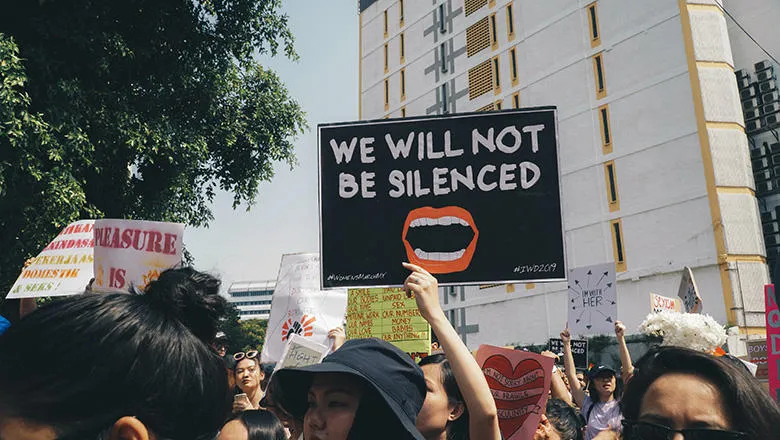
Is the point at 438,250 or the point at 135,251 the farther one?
the point at 135,251

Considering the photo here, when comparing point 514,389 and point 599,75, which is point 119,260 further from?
point 599,75

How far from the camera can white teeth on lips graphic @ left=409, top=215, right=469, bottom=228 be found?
13.8 ft

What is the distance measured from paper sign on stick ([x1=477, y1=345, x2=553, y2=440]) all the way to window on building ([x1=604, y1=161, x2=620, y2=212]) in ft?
92.8

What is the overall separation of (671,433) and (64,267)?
4.88 metres

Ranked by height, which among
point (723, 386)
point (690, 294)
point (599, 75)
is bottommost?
point (723, 386)

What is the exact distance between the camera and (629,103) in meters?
30.4

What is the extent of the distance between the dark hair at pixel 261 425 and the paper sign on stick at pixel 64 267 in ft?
7.92

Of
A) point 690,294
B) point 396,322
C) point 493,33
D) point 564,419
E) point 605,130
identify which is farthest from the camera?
point 493,33

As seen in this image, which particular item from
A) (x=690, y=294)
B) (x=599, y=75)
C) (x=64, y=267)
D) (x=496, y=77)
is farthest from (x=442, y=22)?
(x=64, y=267)

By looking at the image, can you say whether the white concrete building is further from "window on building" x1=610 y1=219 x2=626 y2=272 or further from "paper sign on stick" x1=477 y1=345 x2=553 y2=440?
"paper sign on stick" x1=477 y1=345 x2=553 y2=440

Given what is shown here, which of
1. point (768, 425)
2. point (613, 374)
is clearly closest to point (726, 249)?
point (613, 374)

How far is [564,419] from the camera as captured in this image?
4.86 m

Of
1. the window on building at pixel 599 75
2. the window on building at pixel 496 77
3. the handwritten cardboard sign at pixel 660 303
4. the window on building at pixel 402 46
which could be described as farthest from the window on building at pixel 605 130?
the handwritten cardboard sign at pixel 660 303

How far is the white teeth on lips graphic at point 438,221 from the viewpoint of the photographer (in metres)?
4.20
